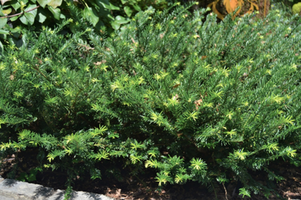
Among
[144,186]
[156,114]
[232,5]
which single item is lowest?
[144,186]

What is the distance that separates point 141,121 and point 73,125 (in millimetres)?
619

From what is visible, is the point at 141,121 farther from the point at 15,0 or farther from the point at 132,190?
the point at 15,0

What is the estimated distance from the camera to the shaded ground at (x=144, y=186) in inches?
87.2

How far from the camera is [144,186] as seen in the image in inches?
88.4

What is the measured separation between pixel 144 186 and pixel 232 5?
3459mm

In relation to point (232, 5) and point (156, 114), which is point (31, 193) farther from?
point (232, 5)

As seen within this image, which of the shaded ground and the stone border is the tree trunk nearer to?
the shaded ground

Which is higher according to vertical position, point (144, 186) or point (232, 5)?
point (232, 5)

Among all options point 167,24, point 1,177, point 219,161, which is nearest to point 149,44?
point 167,24

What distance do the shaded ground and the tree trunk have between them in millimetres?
2733

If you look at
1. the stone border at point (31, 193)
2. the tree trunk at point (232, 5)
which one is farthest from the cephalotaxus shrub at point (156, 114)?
the tree trunk at point (232, 5)

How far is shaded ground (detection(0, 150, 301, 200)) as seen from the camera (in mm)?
2215

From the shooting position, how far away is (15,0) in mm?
2734

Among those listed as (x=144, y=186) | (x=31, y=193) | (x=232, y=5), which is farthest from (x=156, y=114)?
(x=232, y=5)
